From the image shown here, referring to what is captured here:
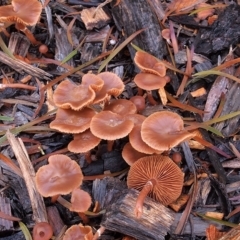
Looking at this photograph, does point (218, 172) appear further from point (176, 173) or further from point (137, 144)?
point (137, 144)

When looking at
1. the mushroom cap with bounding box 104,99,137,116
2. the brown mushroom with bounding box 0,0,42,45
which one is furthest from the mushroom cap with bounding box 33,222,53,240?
the brown mushroom with bounding box 0,0,42,45

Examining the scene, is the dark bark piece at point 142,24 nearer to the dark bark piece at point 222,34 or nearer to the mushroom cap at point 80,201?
the dark bark piece at point 222,34

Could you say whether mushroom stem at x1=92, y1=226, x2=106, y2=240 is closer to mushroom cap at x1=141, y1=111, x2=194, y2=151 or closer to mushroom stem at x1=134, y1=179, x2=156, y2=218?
mushroom stem at x1=134, y1=179, x2=156, y2=218

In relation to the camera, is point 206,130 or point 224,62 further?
point 224,62

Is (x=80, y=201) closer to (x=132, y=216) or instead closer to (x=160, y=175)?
(x=132, y=216)

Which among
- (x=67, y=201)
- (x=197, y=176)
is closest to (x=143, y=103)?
(x=197, y=176)

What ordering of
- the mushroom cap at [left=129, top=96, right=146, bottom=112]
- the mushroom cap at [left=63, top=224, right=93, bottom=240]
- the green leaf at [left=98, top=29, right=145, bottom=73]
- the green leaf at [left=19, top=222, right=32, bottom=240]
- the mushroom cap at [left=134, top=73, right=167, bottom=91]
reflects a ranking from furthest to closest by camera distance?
the green leaf at [left=98, top=29, right=145, bottom=73] < the mushroom cap at [left=129, top=96, right=146, bottom=112] < the mushroom cap at [left=134, top=73, right=167, bottom=91] < the green leaf at [left=19, top=222, right=32, bottom=240] < the mushroom cap at [left=63, top=224, right=93, bottom=240]

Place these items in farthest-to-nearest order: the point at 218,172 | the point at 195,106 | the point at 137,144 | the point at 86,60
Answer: the point at 86,60, the point at 195,106, the point at 218,172, the point at 137,144
